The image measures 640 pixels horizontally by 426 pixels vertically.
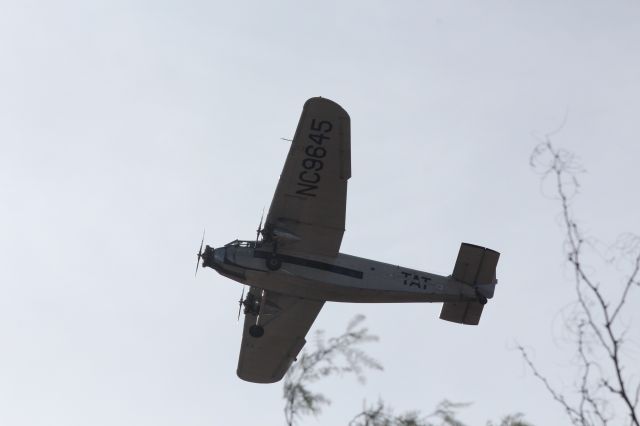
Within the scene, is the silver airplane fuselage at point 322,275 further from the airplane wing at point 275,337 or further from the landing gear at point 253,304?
the airplane wing at point 275,337

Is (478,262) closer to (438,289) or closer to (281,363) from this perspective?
(438,289)

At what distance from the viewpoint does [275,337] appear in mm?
28875

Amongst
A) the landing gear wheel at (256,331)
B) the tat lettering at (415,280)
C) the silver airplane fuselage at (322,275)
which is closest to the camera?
the silver airplane fuselage at (322,275)

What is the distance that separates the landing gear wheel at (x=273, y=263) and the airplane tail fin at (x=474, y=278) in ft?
17.5

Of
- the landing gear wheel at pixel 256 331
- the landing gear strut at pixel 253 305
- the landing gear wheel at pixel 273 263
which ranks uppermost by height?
the landing gear wheel at pixel 273 263

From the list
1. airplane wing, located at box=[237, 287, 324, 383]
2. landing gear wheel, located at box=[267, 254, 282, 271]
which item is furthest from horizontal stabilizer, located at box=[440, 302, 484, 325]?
landing gear wheel, located at box=[267, 254, 282, 271]

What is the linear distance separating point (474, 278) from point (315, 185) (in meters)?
5.87

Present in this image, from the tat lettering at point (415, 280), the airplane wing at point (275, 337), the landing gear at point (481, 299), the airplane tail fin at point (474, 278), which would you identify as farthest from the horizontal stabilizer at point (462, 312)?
the airplane wing at point (275, 337)

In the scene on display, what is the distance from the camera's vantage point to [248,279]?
25.7m

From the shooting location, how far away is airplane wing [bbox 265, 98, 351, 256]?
2419cm

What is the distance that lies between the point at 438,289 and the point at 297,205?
503 centimetres

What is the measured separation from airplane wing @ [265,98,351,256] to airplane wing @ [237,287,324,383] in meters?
3.31

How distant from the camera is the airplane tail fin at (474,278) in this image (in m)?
26.9

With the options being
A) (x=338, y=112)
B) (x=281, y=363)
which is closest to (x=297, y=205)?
(x=338, y=112)
